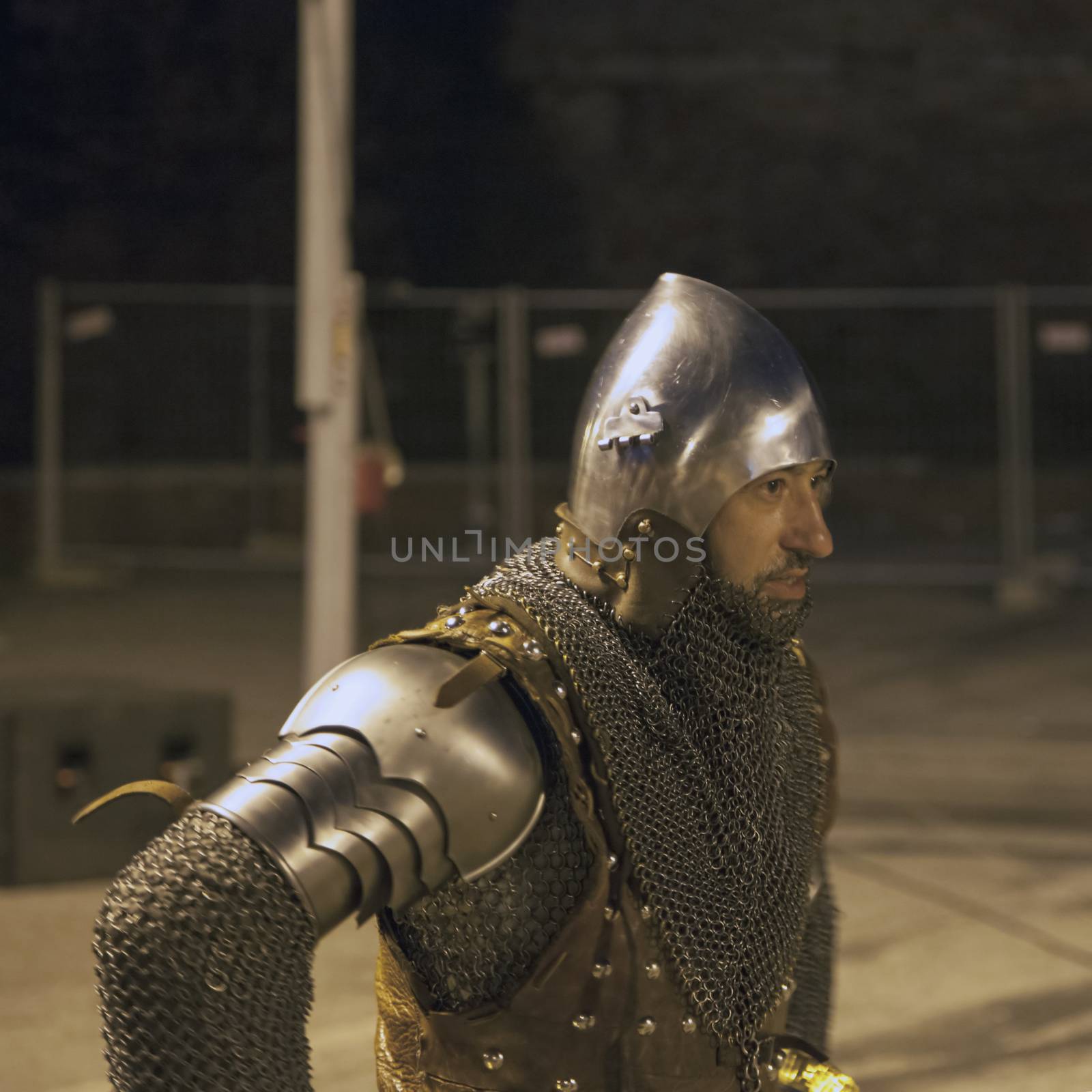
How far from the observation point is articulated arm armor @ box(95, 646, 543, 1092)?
1.32 metres

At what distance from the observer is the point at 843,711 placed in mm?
7770

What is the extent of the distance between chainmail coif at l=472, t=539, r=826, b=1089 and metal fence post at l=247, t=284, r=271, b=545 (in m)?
10.3

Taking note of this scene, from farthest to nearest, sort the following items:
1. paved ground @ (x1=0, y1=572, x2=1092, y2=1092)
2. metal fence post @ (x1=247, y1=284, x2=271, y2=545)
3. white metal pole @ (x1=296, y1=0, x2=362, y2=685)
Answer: metal fence post @ (x1=247, y1=284, x2=271, y2=545) → white metal pole @ (x1=296, y1=0, x2=362, y2=685) → paved ground @ (x1=0, y1=572, x2=1092, y2=1092)

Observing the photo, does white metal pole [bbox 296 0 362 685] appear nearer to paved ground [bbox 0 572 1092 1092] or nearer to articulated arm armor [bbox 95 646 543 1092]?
paved ground [bbox 0 572 1092 1092]

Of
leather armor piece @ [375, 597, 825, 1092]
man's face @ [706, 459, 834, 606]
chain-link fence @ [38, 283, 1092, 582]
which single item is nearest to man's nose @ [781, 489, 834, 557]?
man's face @ [706, 459, 834, 606]

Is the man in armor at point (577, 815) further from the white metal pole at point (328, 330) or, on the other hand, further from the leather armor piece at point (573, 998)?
the white metal pole at point (328, 330)

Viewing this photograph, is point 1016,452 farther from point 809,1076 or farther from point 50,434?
point 809,1076

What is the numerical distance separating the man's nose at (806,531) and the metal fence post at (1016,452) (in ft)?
28.3

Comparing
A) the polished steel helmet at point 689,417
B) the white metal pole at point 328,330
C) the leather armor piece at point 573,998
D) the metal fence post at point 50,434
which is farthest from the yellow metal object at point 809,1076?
the metal fence post at point 50,434

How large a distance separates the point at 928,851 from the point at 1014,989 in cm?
137

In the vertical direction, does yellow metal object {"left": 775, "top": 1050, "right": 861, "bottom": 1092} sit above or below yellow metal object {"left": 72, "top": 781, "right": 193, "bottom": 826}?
below

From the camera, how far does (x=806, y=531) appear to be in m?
1.68

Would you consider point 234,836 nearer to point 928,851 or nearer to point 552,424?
point 928,851

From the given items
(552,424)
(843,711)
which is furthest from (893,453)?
(843,711)
